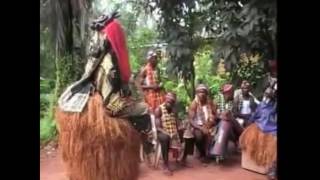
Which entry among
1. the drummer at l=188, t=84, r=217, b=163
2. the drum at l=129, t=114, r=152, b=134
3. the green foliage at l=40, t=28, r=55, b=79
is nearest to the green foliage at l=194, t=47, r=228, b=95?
the drummer at l=188, t=84, r=217, b=163

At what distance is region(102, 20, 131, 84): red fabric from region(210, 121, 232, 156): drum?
42 cm

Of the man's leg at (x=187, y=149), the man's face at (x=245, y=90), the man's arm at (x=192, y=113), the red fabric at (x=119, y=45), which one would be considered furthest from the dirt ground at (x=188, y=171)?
the red fabric at (x=119, y=45)

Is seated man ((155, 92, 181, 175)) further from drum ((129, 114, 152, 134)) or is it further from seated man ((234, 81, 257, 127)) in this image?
seated man ((234, 81, 257, 127))

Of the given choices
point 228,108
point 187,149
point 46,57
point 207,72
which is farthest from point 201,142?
point 46,57

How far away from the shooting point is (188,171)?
197 cm

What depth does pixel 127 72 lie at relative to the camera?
1.94 metres

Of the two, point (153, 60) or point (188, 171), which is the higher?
point (153, 60)

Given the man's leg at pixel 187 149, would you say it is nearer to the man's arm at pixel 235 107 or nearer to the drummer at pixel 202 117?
the drummer at pixel 202 117

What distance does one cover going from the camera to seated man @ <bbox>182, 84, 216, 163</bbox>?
1.97 m

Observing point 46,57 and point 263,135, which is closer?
point 46,57

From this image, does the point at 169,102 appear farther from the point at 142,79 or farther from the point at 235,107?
the point at 235,107

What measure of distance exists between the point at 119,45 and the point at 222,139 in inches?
21.5

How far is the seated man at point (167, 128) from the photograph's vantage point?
1.95 meters
